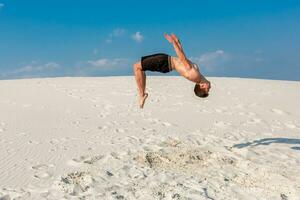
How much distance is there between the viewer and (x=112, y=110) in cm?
1548

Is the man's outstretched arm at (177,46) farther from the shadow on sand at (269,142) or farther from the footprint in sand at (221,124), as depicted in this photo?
the footprint in sand at (221,124)

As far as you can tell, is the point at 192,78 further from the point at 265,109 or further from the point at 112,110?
the point at 265,109

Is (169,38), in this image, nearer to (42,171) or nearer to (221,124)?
(42,171)

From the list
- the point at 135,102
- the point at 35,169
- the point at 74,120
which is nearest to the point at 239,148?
the point at 35,169

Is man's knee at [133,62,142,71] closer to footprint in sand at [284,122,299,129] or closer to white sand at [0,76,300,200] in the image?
white sand at [0,76,300,200]

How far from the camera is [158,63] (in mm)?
7188

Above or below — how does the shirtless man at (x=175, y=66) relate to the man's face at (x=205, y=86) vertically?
above

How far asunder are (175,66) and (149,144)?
3.74 m

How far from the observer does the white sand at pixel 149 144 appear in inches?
291

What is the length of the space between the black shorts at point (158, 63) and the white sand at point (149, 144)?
2.07 metres

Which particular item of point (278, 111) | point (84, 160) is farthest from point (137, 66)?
point (278, 111)

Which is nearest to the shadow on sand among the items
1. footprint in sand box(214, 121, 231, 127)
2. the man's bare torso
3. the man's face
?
footprint in sand box(214, 121, 231, 127)

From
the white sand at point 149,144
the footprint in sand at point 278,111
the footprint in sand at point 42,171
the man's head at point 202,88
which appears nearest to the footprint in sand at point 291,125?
the white sand at point 149,144

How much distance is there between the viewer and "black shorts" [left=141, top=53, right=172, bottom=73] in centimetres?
718
